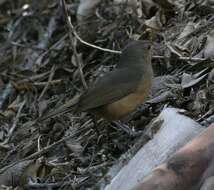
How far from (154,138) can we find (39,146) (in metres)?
1.62

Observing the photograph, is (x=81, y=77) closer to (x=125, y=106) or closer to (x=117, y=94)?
(x=117, y=94)

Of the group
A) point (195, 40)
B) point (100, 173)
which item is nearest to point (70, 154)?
point (100, 173)

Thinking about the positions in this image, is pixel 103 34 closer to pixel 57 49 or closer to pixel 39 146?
pixel 57 49

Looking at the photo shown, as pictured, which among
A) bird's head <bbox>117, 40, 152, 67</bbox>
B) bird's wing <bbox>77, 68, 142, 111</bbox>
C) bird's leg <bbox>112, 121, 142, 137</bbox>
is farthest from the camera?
bird's head <bbox>117, 40, 152, 67</bbox>

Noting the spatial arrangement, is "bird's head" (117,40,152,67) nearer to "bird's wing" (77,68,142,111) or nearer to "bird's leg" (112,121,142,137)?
"bird's wing" (77,68,142,111)

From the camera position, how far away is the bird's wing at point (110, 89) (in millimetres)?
5051

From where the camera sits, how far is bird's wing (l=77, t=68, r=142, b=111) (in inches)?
199

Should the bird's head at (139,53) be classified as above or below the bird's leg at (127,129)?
above

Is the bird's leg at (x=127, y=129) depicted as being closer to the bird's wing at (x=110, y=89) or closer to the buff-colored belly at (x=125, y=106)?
the buff-colored belly at (x=125, y=106)

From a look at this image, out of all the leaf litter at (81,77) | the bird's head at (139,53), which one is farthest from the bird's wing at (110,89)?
the leaf litter at (81,77)

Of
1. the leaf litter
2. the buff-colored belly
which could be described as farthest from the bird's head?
the buff-colored belly

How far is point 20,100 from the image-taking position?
262 inches

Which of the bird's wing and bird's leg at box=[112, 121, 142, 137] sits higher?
the bird's wing

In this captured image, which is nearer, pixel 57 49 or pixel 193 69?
pixel 193 69
